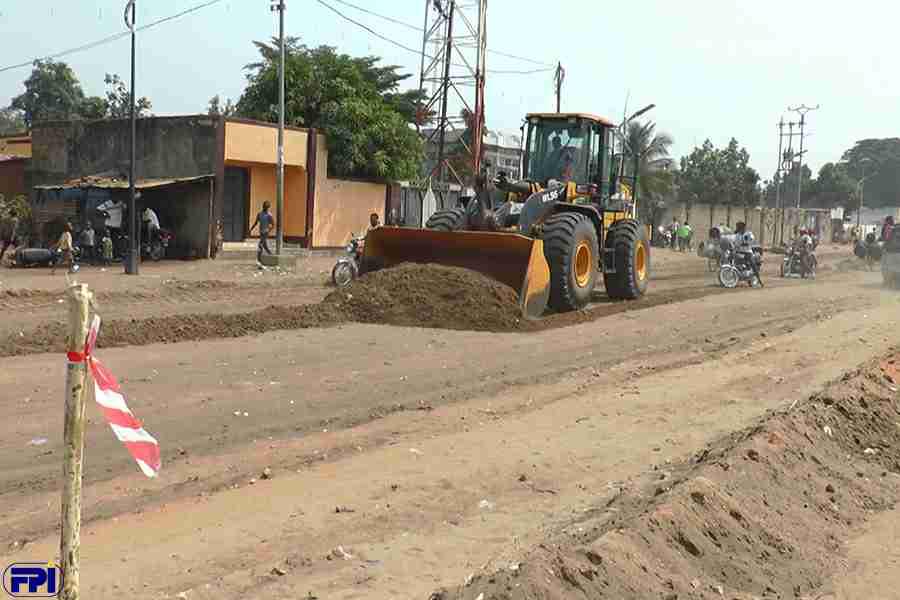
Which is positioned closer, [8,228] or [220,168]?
[8,228]

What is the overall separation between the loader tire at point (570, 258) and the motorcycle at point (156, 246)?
12845 mm

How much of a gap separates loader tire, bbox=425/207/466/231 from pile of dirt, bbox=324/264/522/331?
2.47 metres

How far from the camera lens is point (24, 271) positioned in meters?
21.2

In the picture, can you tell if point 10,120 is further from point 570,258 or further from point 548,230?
point 570,258

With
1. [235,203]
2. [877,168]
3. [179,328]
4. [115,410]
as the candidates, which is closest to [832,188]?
[877,168]

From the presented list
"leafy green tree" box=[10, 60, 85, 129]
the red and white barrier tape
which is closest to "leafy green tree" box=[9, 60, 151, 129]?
"leafy green tree" box=[10, 60, 85, 129]

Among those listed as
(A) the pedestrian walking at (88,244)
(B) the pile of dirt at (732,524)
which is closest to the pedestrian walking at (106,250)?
(A) the pedestrian walking at (88,244)

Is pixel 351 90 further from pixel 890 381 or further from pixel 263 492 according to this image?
pixel 263 492

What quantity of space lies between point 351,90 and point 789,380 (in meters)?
22.8

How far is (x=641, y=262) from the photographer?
18859 millimetres

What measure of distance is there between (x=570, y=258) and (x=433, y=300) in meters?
2.59

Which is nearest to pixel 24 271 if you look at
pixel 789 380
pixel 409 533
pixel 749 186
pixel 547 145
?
pixel 547 145

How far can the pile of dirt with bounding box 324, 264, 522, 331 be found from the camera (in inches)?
522

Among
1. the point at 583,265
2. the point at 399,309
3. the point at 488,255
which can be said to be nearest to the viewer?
the point at 399,309
